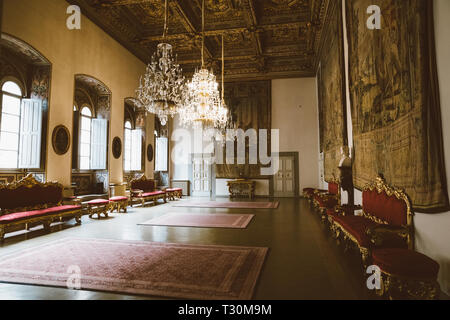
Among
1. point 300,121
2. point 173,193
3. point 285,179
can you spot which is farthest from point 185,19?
point 285,179

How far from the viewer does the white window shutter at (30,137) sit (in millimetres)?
6363

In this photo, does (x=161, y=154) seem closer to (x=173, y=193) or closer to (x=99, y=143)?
(x=173, y=193)

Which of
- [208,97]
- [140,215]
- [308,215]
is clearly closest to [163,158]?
[140,215]

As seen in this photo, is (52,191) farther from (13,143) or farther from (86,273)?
(86,273)

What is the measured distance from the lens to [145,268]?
11.1 feet

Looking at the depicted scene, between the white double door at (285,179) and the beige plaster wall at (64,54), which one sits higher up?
the beige plaster wall at (64,54)

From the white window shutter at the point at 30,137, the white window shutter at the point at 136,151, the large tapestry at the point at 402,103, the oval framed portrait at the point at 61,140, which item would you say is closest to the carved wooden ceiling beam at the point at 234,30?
the white window shutter at the point at 136,151

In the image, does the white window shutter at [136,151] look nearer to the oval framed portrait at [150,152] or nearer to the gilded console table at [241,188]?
the oval framed portrait at [150,152]

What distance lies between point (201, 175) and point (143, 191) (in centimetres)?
374

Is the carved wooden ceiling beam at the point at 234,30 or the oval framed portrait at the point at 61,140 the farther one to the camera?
the carved wooden ceiling beam at the point at 234,30

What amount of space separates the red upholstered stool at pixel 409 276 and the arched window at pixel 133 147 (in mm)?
10170

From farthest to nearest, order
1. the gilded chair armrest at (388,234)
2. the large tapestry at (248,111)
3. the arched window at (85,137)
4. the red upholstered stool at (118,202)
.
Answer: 1. the large tapestry at (248,111)
2. the arched window at (85,137)
3. the red upholstered stool at (118,202)
4. the gilded chair armrest at (388,234)

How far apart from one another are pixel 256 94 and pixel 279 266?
1042cm

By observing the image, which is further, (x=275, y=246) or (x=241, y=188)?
(x=241, y=188)
